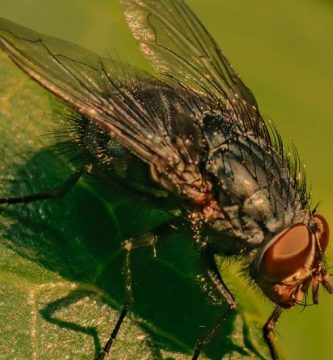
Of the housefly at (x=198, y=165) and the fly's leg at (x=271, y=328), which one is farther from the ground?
the housefly at (x=198, y=165)

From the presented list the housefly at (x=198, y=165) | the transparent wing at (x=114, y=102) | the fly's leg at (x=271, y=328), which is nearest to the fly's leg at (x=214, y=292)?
the housefly at (x=198, y=165)

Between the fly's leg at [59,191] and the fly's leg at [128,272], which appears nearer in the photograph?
the fly's leg at [128,272]

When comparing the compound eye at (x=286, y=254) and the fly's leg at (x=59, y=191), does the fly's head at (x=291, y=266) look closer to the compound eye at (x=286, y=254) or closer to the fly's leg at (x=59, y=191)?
the compound eye at (x=286, y=254)

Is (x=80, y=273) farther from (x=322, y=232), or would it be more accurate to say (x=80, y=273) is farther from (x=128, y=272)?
(x=322, y=232)

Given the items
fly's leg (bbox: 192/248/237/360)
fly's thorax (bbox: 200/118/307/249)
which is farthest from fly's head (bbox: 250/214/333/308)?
fly's leg (bbox: 192/248/237/360)

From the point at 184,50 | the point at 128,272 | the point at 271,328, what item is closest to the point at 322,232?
the point at 271,328

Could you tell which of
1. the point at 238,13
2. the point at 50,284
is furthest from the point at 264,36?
the point at 50,284

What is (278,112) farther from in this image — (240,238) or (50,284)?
(50,284)
